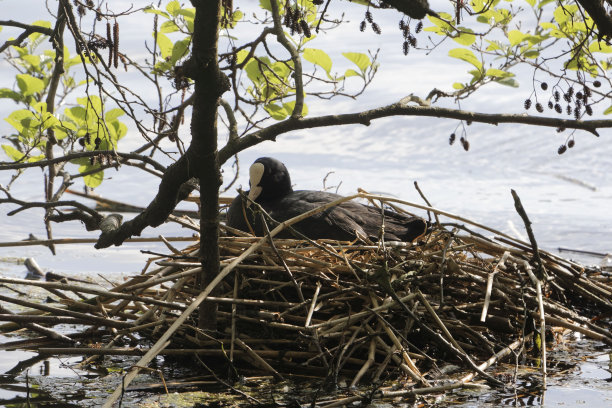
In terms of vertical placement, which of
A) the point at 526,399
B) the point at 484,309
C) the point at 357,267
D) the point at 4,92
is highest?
the point at 4,92

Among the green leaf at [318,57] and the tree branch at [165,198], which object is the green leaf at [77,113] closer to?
the tree branch at [165,198]

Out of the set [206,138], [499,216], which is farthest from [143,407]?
[499,216]

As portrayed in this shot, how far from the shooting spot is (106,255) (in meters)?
6.40

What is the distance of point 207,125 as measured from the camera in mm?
2619

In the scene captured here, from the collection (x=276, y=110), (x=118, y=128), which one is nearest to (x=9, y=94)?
(x=118, y=128)

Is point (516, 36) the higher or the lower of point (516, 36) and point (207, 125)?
the higher

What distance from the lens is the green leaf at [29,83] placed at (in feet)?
13.5

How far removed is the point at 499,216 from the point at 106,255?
364 cm

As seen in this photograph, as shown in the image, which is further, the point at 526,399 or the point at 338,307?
the point at 338,307

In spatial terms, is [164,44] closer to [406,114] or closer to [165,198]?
[165,198]

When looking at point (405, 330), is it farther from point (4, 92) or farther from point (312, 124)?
point (4, 92)

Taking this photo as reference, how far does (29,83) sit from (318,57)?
59.3 inches

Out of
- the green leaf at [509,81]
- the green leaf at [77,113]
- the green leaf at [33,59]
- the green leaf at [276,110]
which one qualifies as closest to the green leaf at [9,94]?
the green leaf at [33,59]

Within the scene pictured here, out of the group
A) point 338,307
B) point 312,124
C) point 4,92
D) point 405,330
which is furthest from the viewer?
point 4,92
